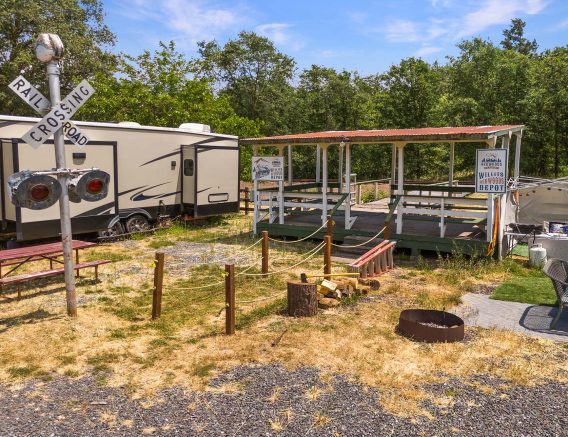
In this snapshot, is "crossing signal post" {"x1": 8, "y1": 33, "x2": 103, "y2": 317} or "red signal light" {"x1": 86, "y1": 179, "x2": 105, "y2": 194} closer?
"crossing signal post" {"x1": 8, "y1": 33, "x2": 103, "y2": 317}

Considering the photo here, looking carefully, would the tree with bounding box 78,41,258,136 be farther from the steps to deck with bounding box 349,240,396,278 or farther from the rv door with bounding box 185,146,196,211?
the steps to deck with bounding box 349,240,396,278

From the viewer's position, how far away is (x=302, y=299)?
7.09 metres

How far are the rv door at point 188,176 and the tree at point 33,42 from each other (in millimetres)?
13766

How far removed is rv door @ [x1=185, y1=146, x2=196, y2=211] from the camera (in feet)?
48.5

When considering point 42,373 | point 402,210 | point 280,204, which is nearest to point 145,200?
point 280,204

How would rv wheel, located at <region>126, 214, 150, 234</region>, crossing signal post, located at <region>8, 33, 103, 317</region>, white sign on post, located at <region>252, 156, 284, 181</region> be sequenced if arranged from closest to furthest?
1. crossing signal post, located at <region>8, 33, 103, 317</region>
2. white sign on post, located at <region>252, 156, 284, 181</region>
3. rv wheel, located at <region>126, 214, 150, 234</region>

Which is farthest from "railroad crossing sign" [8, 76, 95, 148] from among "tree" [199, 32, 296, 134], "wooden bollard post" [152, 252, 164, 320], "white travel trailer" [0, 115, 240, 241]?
"tree" [199, 32, 296, 134]

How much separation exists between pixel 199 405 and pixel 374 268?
219 inches

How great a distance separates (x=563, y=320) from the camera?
6879 mm

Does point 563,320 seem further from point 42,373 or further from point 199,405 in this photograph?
point 42,373

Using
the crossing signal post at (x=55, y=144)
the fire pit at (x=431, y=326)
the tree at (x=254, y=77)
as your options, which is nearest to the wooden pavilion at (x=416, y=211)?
the fire pit at (x=431, y=326)

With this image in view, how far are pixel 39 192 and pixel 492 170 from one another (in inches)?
317

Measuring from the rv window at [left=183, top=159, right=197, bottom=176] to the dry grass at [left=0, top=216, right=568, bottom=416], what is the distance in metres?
6.40

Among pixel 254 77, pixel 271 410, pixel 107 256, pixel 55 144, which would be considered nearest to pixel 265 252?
pixel 107 256
